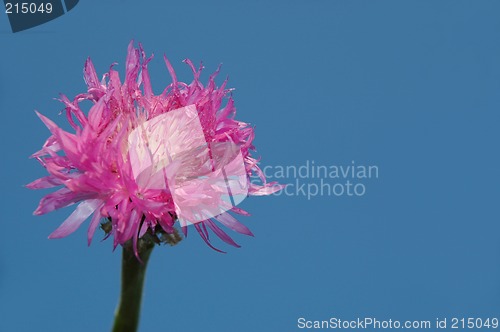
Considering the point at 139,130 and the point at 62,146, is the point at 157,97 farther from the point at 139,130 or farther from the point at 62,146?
the point at 62,146

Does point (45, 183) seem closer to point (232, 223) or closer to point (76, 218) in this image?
point (76, 218)

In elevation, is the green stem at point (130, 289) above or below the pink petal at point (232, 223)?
below

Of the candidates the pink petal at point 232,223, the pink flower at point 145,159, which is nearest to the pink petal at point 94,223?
the pink flower at point 145,159

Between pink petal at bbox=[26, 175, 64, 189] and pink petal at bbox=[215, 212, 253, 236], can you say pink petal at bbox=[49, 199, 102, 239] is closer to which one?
pink petal at bbox=[26, 175, 64, 189]

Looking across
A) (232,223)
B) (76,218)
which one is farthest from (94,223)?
(232,223)

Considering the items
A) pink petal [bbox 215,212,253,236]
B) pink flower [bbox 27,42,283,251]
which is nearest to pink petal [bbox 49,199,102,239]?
pink flower [bbox 27,42,283,251]

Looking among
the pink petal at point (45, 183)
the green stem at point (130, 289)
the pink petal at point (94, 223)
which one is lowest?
the green stem at point (130, 289)

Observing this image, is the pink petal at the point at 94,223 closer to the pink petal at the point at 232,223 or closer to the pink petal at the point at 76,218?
the pink petal at the point at 76,218

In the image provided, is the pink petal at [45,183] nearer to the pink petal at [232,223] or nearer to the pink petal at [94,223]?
the pink petal at [94,223]
